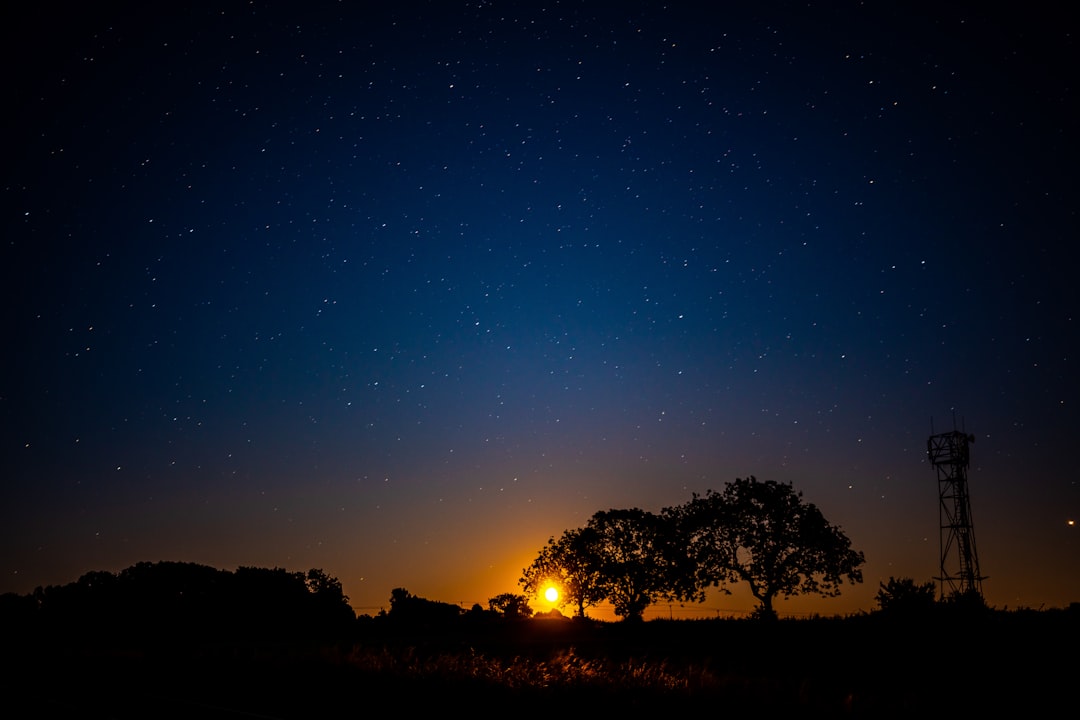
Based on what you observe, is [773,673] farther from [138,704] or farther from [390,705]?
[138,704]

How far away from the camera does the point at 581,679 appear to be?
42.0ft

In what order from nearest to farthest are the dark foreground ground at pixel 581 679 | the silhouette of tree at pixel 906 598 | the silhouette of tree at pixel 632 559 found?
1. the dark foreground ground at pixel 581 679
2. the silhouette of tree at pixel 906 598
3. the silhouette of tree at pixel 632 559

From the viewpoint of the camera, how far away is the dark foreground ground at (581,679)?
Answer: 11.5 metres

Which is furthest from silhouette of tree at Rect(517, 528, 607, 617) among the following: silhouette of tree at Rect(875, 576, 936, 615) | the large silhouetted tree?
silhouette of tree at Rect(875, 576, 936, 615)

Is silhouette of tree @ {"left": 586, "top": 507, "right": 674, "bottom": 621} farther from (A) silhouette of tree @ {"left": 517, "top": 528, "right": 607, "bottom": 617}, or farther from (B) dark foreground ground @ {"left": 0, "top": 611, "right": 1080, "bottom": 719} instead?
(B) dark foreground ground @ {"left": 0, "top": 611, "right": 1080, "bottom": 719}

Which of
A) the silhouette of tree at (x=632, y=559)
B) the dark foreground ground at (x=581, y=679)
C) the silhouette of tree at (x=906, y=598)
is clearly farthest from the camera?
the silhouette of tree at (x=632, y=559)

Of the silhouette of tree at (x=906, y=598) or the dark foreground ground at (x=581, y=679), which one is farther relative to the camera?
the silhouette of tree at (x=906, y=598)

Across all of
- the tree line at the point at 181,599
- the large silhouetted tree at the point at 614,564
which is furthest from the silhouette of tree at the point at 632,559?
the tree line at the point at 181,599

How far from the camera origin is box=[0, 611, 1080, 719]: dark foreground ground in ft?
37.8

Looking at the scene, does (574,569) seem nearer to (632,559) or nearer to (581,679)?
(632,559)

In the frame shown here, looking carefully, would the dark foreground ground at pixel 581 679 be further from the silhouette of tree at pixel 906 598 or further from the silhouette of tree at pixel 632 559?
the silhouette of tree at pixel 632 559

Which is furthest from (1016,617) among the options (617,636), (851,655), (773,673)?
(617,636)

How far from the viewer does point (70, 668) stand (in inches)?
802

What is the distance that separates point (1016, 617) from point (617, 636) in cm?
Answer: 1906
